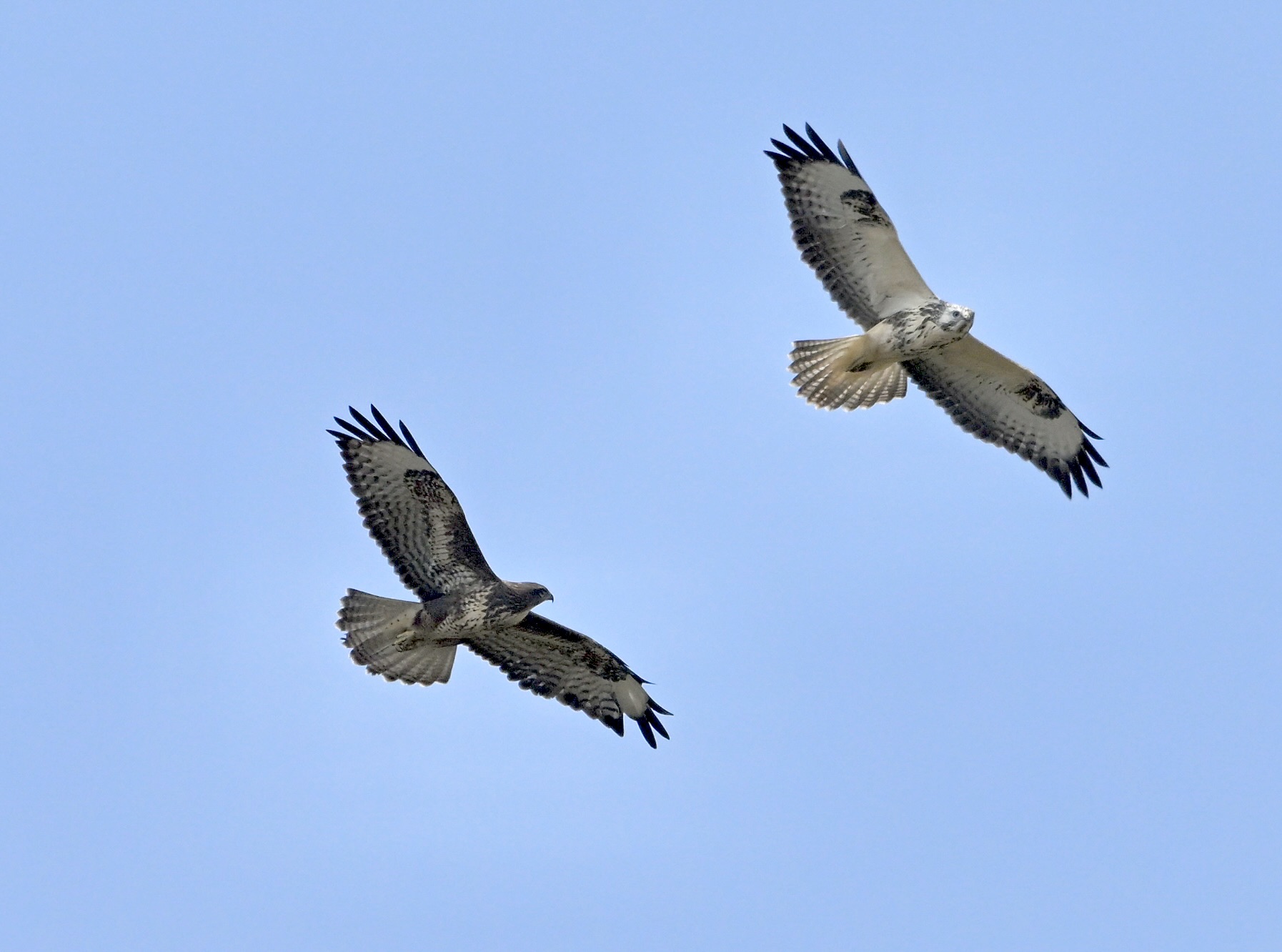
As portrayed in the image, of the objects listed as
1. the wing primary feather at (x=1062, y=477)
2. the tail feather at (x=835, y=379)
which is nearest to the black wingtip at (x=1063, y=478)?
the wing primary feather at (x=1062, y=477)

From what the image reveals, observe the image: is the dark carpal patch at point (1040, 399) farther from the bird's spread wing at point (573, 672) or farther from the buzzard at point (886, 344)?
the bird's spread wing at point (573, 672)

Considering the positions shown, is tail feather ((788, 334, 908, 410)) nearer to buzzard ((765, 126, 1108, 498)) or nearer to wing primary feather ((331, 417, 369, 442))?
buzzard ((765, 126, 1108, 498))

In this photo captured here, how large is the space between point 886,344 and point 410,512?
3.92 meters

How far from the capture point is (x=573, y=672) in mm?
12336

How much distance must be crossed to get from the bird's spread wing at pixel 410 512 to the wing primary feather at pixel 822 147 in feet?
12.9

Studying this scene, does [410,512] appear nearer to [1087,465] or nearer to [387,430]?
[387,430]

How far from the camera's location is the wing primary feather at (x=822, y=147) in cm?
1304

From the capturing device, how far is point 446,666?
39.3 ft

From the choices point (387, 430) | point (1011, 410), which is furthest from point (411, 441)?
point (1011, 410)

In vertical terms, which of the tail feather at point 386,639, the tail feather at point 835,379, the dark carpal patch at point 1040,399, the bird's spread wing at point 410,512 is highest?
the dark carpal patch at point 1040,399

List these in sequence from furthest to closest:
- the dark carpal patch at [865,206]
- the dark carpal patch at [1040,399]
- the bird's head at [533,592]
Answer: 1. the dark carpal patch at [1040,399]
2. the dark carpal patch at [865,206]
3. the bird's head at [533,592]

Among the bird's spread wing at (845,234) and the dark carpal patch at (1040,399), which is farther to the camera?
the dark carpal patch at (1040,399)

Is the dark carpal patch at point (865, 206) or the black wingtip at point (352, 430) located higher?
the dark carpal patch at point (865, 206)

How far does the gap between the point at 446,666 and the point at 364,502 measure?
1290mm
